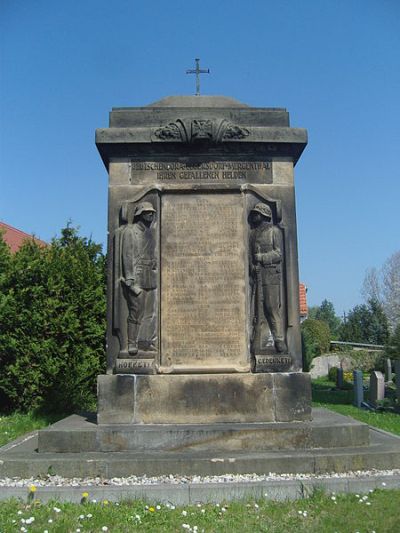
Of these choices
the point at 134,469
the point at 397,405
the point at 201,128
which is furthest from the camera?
the point at 397,405

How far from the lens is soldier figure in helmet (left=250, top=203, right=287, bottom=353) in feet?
21.9

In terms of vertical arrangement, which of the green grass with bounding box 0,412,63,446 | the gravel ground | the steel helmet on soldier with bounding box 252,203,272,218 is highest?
the steel helmet on soldier with bounding box 252,203,272,218

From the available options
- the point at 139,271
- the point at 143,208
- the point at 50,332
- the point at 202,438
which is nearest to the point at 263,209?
the point at 143,208

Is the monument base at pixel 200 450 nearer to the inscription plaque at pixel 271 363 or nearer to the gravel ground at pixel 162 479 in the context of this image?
the gravel ground at pixel 162 479

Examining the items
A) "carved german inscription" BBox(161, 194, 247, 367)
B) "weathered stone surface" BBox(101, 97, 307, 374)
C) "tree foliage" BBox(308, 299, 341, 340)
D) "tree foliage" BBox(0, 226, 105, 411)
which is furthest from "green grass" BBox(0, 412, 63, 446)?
"tree foliage" BBox(308, 299, 341, 340)

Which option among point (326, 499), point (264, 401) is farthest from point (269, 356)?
point (326, 499)

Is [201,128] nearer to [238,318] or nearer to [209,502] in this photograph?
[238,318]

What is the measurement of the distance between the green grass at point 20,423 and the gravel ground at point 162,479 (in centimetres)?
310

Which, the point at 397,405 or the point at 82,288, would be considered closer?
the point at 82,288

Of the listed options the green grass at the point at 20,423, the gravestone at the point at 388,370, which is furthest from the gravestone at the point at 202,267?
the gravestone at the point at 388,370

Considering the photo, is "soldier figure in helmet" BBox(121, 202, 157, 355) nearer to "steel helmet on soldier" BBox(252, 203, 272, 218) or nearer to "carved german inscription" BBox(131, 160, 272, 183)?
"carved german inscription" BBox(131, 160, 272, 183)

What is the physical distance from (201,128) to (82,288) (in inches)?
249

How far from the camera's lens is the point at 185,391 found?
253 inches

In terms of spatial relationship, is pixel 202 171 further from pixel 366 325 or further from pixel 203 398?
pixel 366 325
